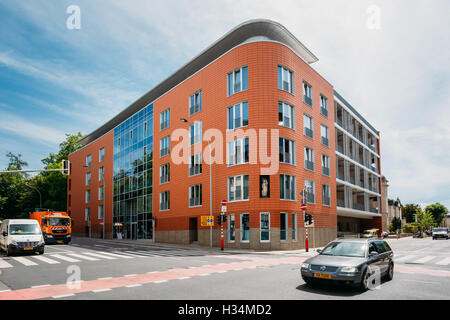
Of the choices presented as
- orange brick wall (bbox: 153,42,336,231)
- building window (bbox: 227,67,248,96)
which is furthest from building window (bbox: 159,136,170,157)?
building window (bbox: 227,67,248,96)

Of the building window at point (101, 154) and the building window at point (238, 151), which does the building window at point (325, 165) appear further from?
the building window at point (101, 154)

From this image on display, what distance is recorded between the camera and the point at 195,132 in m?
36.4

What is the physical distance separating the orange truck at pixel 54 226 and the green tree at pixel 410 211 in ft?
348

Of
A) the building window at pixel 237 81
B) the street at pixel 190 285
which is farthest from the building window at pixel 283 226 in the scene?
the street at pixel 190 285

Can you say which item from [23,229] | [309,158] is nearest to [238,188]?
[309,158]

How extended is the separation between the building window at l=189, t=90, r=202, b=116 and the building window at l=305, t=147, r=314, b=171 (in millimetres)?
11103

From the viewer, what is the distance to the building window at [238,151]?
3017cm

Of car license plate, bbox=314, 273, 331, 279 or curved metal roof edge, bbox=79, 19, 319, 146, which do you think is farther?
curved metal roof edge, bbox=79, 19, 319, 146

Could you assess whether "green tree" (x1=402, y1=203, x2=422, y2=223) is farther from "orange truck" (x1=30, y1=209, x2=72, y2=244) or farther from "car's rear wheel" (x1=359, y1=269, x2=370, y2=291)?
"car's rear wheel" (x1=359, y1=269, x2=370, y2=291)

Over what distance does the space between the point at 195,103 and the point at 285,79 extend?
9769 millimetres

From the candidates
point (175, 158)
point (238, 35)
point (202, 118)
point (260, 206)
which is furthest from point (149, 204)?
point (238, 35)

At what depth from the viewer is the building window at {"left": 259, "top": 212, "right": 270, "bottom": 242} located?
28.5m
